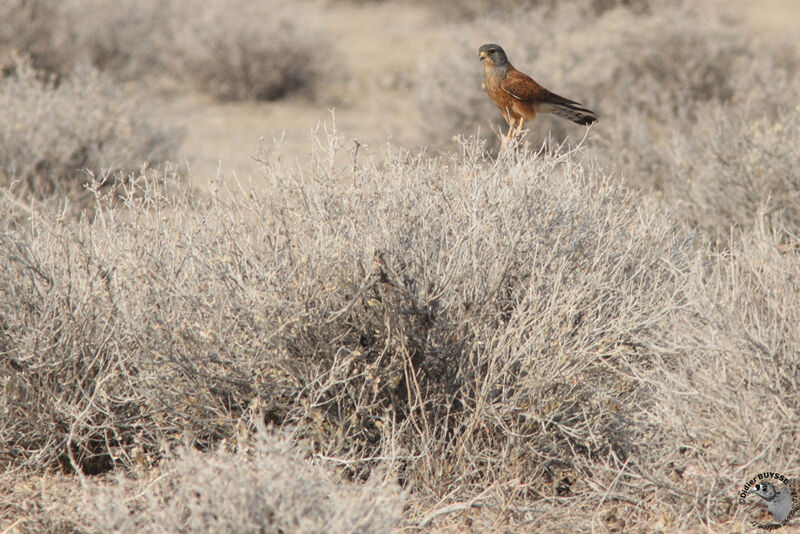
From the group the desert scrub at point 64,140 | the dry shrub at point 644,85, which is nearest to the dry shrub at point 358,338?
the dry shrub at point 644,85

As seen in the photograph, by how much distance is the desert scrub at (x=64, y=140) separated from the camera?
6562mm

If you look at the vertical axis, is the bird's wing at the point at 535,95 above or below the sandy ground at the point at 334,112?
above

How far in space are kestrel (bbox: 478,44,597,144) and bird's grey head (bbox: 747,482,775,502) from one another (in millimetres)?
2387

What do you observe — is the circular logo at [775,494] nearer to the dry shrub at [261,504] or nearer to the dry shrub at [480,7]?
the dry shrub at [261,504]

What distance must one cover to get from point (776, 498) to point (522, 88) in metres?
2.59

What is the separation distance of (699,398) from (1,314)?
2530 millimetres

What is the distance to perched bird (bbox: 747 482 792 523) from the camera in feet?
9.59

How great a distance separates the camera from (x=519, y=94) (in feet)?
15.9

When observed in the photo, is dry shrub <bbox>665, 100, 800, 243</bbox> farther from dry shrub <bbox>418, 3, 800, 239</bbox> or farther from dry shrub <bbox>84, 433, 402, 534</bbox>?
dry shrub <bbox>84, 433, 402, 534</bbox>

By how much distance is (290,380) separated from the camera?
3258 mm

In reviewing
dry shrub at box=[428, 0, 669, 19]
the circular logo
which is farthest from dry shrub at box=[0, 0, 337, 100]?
the circular logo

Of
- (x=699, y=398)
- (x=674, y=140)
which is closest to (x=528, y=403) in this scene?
(x=699, y=398)

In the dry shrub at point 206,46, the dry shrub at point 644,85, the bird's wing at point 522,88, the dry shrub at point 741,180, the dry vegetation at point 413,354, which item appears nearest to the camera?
the dry vegetation at point 413,354

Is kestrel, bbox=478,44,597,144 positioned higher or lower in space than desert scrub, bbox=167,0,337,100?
higher
